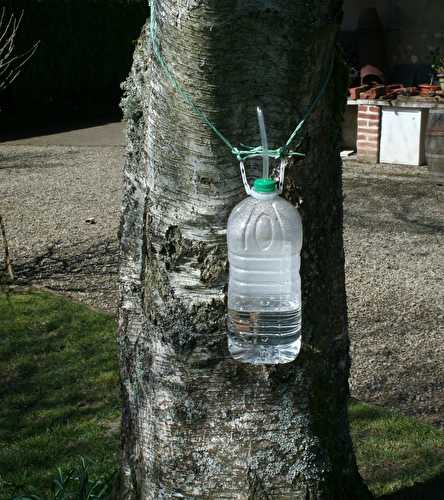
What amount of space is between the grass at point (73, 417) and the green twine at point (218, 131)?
80.9 inches

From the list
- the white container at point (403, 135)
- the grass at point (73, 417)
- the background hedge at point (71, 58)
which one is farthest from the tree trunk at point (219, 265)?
the background hedge at point (71, 58)

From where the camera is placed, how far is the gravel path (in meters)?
5.17

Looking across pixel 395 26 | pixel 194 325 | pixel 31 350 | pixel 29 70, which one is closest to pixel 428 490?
pixel 194 325

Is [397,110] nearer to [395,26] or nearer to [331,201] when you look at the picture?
[395,26]

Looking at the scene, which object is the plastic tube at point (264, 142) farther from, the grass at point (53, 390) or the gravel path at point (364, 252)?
the gravel path at point (364, 252)

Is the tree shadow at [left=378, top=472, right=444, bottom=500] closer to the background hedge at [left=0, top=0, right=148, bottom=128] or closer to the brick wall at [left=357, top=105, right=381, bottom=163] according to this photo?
the brick wall at [left=357, top=105, right=381, bottom=163]

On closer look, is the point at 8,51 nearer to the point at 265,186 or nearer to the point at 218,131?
the point at 218,131

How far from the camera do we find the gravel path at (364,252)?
5168 mm

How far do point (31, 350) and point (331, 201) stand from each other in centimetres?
337

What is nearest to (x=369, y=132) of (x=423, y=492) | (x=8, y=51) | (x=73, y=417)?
(x=8, y=51)

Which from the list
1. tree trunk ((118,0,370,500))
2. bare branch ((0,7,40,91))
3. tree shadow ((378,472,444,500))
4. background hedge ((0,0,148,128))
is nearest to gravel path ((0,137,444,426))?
tree shadow ((378,472,444,500))

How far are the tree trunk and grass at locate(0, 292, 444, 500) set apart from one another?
4.37 ft

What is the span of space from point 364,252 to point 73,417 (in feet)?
12.6

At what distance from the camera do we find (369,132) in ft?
39.2
